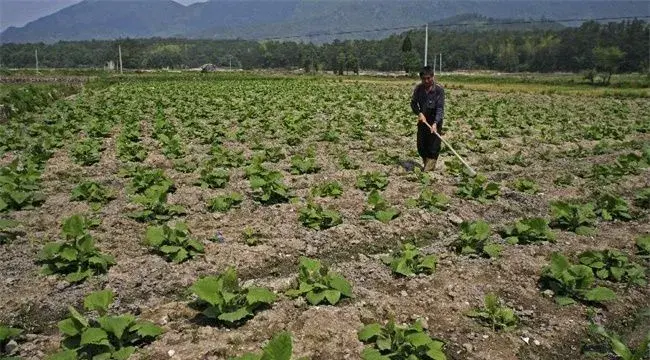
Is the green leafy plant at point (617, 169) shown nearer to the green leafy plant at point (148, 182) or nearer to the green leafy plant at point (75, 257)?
the green leafy plant at point (148, 182)

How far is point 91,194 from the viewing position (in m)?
8.58

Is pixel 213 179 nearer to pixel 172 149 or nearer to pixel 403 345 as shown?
pixel 172 149

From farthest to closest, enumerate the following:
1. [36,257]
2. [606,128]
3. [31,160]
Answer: [606,128] < [31,160] < [36,257]

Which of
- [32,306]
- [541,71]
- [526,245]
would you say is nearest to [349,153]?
[526,245]

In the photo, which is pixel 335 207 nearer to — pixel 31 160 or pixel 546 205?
pixel 546 205

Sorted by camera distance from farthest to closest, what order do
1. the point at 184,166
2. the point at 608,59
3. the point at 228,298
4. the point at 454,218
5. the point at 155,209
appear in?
the point at 608,59
the point at 184,166
the point at 454,218
the point at 155,209
the point at 228,298

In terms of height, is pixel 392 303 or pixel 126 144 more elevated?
pixel 126 144

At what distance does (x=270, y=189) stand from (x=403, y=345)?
4.89 metres

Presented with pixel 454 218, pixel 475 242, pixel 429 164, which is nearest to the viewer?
pixel 475 242

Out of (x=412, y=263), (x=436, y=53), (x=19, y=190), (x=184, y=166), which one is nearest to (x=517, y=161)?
(x=412, y=263)

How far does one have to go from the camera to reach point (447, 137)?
1599cm

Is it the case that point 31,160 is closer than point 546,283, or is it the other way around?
point 546,283

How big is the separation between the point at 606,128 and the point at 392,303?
15.6 m

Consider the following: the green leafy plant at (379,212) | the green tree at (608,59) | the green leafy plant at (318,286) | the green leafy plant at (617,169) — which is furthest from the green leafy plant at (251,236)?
the green tree at (608,59)
